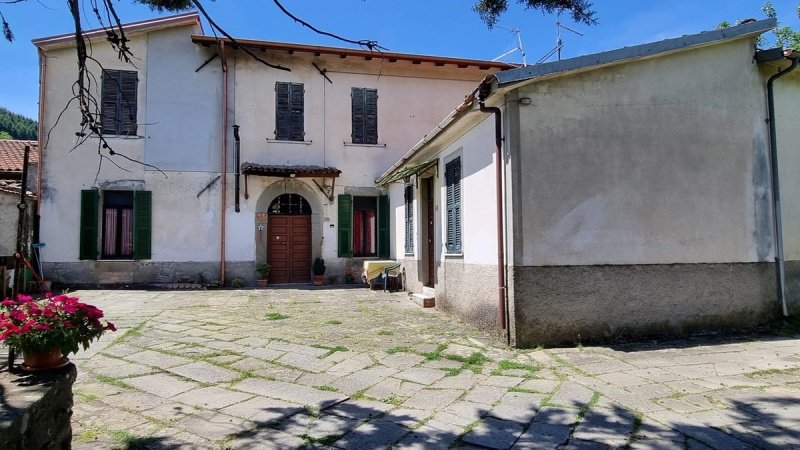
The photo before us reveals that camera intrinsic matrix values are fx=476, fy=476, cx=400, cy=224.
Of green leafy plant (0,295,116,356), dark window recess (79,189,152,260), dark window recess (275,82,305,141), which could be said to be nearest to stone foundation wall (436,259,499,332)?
green leafy plant (0,295,116,356)

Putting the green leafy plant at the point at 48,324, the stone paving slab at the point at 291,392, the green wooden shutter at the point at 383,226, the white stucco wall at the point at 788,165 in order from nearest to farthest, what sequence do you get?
the green leafy plant at the point at 48,324, the stone paving slab at the point at 291,392, the white stucco wall at the point at 788,165, the green wooden shutter at the point at 383,226

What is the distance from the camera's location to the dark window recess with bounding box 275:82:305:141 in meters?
13.0

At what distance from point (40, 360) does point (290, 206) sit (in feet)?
35.1

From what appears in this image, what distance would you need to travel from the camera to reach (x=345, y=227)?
13164 mm

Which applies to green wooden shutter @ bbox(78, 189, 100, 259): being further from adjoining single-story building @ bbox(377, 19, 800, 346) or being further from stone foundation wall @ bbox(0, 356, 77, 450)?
stone foundation wall @ bbox(0, 356, 77, 450)

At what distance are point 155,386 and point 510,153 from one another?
4180mm

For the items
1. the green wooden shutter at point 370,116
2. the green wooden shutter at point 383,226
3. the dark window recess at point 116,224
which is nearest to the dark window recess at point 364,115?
the green wooden shutter at point 370,116

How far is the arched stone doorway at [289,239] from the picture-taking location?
1296cm

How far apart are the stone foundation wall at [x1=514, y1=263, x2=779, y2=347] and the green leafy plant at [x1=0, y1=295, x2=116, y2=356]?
158 inches

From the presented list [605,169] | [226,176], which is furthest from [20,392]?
[226,176]

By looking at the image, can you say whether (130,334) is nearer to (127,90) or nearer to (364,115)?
(127,90)

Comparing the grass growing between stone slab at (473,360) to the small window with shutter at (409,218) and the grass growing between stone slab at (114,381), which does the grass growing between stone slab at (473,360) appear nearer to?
the grass growing between stone slab at (114,381)

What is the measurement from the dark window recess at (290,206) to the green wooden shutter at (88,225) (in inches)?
166

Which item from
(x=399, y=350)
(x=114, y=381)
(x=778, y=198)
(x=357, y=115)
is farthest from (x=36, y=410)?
(x=357, y=115)
